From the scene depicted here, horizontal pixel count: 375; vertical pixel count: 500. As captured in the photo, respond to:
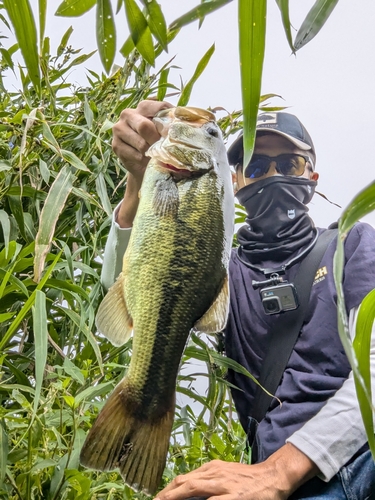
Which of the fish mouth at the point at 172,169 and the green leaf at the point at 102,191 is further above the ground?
the green leaf at the point at 102,191

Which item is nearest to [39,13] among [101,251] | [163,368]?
[163,368]

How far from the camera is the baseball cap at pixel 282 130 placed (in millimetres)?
2441

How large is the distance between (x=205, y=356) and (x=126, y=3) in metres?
1.47

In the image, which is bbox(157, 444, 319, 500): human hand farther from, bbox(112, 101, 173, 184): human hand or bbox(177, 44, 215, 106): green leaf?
bbox(177, 44, 215, 106): green leaf

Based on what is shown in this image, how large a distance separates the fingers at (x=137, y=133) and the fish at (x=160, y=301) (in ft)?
0.48

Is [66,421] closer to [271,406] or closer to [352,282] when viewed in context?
[271,406]

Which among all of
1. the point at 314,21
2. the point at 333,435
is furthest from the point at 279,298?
the point at 314,21

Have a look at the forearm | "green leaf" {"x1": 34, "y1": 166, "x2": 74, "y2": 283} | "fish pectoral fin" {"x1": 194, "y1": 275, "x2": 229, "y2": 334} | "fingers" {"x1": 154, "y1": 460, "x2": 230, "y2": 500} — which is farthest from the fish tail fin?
the forearm

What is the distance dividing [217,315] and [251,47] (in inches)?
20.1

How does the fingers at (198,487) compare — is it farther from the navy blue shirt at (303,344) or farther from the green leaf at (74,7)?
the green leaf at (74,7)

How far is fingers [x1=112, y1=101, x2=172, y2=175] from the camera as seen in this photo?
44.2 inches

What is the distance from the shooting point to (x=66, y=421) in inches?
62.7

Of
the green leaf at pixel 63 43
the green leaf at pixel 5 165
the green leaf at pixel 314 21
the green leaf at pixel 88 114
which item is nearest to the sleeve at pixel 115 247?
the green leaf at pixel 5 165

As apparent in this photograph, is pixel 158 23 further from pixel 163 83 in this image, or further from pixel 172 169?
pixel 163 83
